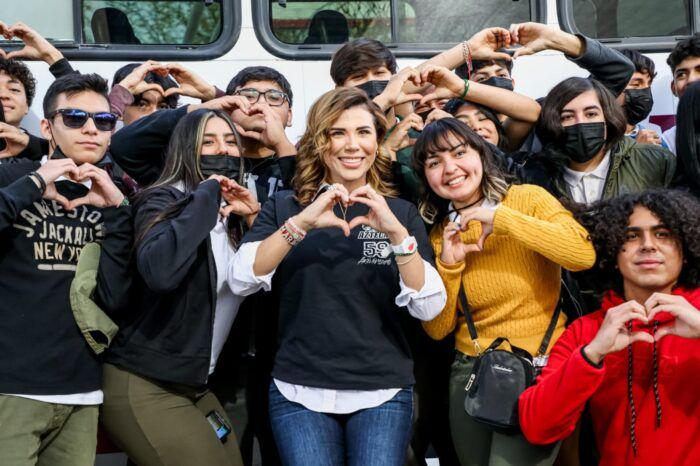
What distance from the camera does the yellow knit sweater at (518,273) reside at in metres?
3.06

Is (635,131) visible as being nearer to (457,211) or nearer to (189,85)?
(457,211)

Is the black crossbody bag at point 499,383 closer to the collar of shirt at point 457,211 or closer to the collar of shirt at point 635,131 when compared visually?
the collar of shirt at point 457,211

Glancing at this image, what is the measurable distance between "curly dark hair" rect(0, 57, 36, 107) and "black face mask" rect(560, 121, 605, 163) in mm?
2805

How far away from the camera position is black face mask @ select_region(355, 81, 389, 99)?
160 inches

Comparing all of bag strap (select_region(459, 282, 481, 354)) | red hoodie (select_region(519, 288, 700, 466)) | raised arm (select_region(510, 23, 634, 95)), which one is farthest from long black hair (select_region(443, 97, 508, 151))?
red hoodie (select_region(519, 288, 700, 466))

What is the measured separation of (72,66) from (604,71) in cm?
289

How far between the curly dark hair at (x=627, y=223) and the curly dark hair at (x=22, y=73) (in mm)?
2931

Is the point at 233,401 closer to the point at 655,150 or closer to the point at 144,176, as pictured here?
the point at 144,176

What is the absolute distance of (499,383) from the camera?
298 cm

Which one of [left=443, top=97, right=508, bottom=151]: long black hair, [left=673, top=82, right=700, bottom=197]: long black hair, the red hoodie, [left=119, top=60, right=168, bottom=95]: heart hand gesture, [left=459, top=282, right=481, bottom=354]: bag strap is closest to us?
the red hoodie

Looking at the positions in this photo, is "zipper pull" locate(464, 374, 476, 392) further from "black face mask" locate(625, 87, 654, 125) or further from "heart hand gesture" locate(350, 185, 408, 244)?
"black face mask" locate(625, 87, 654, 125)

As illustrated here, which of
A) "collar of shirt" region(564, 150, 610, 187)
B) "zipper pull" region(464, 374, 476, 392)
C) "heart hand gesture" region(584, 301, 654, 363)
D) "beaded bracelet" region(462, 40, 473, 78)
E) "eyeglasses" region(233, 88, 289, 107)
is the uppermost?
"beaded bracelet" region(462, 40, 473, 78)

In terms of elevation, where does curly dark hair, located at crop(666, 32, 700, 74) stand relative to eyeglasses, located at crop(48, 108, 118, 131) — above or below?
above

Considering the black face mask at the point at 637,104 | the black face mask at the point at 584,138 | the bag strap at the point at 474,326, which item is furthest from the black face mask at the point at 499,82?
the bag strap at the point at 474,326
